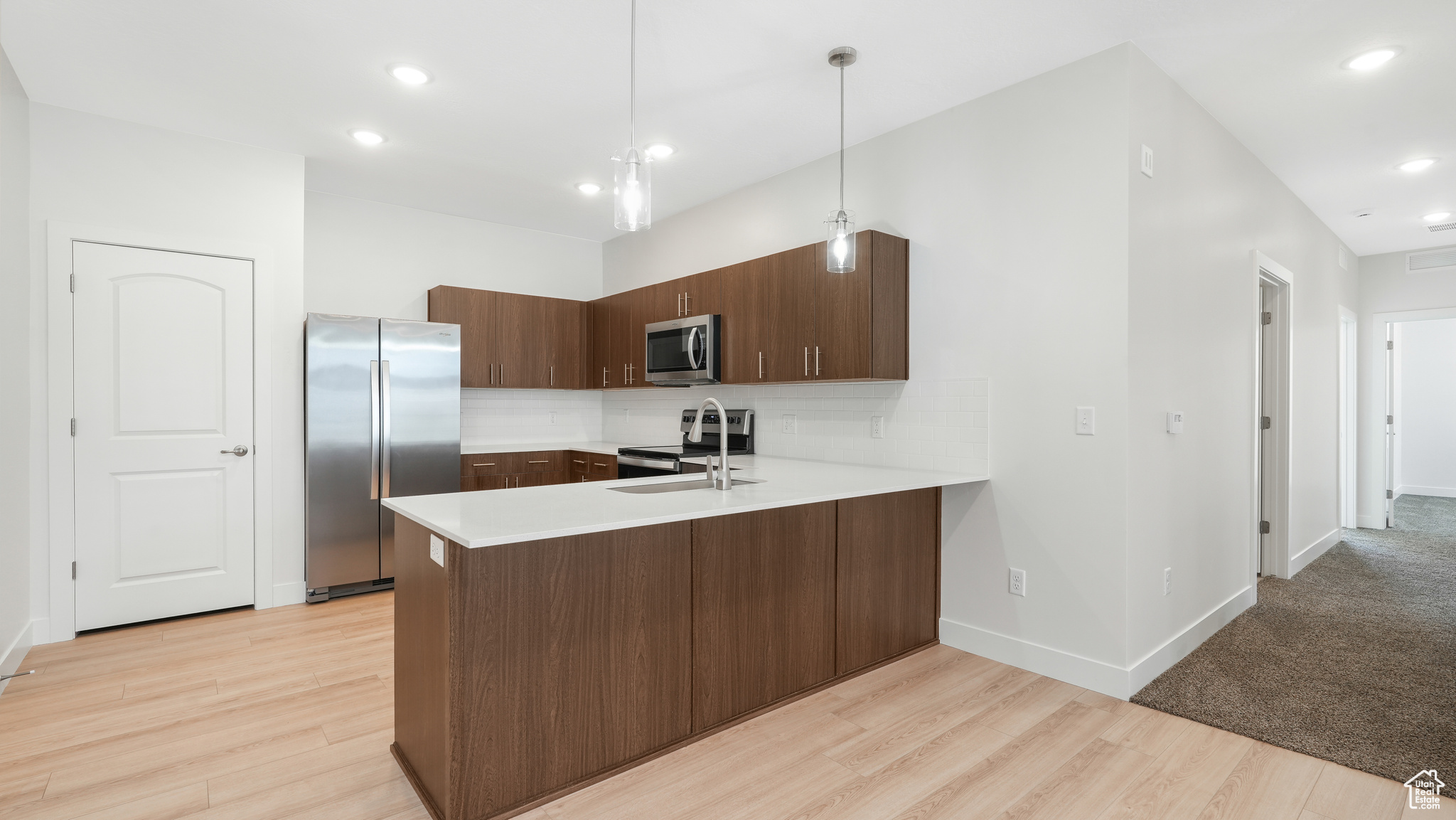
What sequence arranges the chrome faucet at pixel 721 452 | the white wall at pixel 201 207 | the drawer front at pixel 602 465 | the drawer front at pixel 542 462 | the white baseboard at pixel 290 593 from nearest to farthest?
the chrome faucet at pixel 721 452
the white wall at pixel 201 207
the white baseboard at pixel 290 593
the drawer front at pixel 602 465
the drawer front at pixel 542 462

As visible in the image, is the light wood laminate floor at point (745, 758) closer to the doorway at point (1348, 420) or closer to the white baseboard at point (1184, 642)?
the white baseboard at point (1184, 642)

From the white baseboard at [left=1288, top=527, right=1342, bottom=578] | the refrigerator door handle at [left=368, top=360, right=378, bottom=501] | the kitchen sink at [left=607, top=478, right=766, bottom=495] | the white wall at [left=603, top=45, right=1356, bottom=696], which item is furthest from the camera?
the white baseboard at [left=1288, top=527, right=1342, bottom=578]

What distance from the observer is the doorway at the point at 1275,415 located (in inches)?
167

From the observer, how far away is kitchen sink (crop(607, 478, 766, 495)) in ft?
8.54

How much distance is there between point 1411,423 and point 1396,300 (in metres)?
3.58

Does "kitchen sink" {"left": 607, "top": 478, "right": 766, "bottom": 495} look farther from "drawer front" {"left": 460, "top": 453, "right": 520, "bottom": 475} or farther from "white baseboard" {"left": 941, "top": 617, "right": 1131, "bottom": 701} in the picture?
"drawer front" {"left": 460, "top": 453, "right": 520, "bottom": 475}

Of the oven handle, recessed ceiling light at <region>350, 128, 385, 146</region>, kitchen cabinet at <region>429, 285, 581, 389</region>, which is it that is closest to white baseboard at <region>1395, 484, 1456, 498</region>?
the oven handle

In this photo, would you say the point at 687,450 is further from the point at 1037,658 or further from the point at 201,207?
the point at 201,207

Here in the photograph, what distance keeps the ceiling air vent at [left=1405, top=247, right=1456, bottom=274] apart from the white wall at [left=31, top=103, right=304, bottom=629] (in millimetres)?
8409

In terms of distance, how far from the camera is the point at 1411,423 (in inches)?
320

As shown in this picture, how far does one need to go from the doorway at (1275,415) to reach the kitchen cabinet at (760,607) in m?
3.24

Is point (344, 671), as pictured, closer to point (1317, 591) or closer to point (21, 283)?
point (21, 283)

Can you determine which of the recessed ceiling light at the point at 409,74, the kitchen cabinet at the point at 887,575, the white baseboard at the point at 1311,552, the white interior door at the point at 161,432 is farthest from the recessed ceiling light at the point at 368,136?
the white baseboard at the point at 1311,552

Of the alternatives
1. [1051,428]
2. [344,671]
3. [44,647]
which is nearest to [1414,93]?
[1051,428]
